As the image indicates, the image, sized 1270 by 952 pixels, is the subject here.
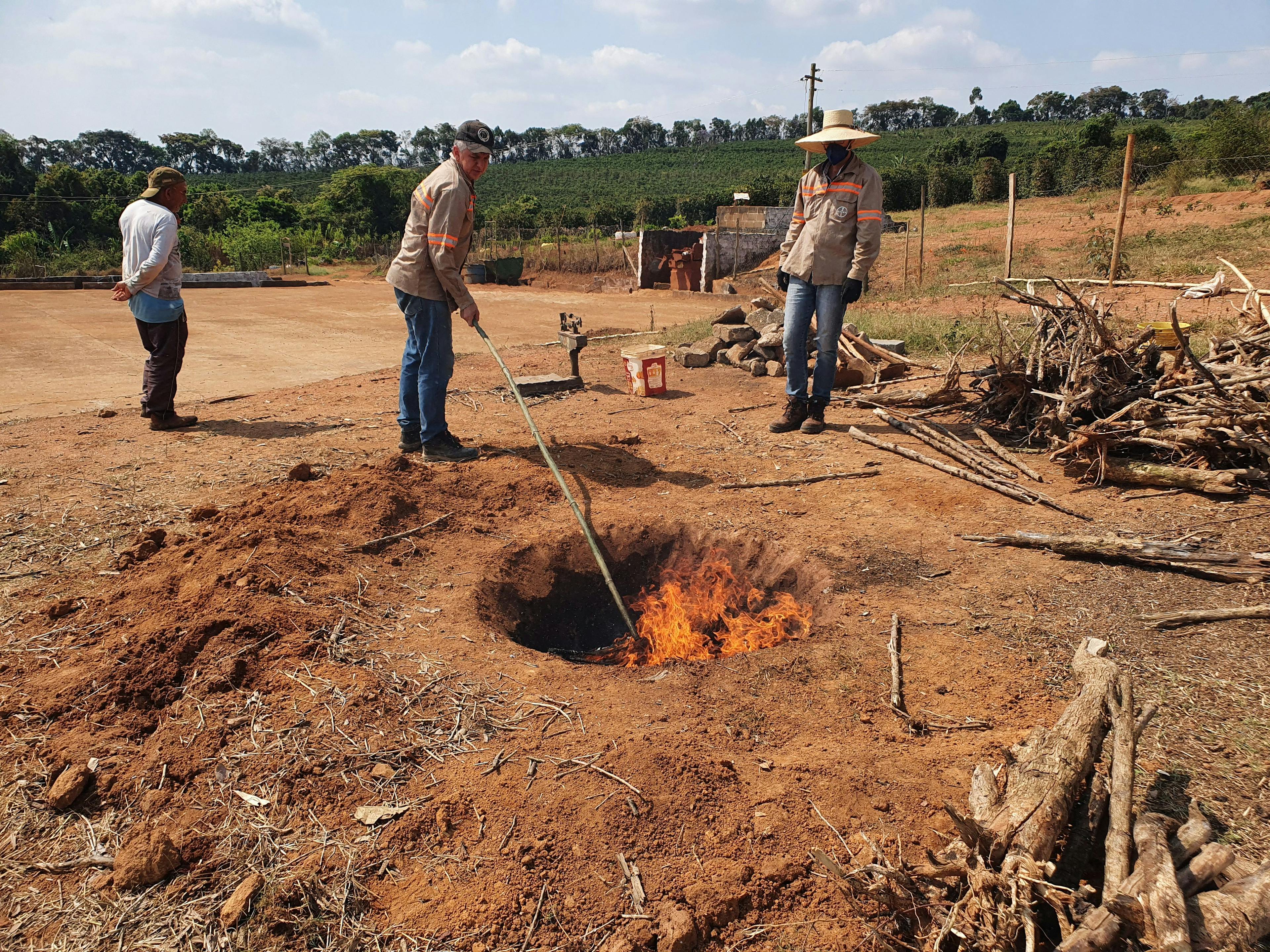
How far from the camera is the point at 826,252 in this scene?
5.43m

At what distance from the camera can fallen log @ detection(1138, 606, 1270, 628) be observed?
2893 millimetres

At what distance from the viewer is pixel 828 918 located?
76.1 inches

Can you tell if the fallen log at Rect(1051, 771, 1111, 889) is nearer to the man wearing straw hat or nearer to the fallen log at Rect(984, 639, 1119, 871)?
the fallen log at Rect(984, 639, 1119, 871)

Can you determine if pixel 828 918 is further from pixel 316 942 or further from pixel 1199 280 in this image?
pixel 1199 280

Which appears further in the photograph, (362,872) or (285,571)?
(285,571)

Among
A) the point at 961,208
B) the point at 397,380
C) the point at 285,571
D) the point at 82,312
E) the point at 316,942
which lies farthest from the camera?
the point at 961,208

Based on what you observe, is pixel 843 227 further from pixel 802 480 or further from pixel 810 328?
pixel 802 480

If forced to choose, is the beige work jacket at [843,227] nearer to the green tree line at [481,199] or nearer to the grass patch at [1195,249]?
the grass patch at [1195,249]

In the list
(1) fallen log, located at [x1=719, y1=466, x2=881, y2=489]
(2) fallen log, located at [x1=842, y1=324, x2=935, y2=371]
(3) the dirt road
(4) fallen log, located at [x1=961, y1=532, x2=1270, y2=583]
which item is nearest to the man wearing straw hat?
(1) fallen log, located at [x1=719, y1=466, x2=881, y2=489]

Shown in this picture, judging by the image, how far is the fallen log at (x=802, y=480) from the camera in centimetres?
479

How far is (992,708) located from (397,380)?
6.83m

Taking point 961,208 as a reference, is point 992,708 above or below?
below

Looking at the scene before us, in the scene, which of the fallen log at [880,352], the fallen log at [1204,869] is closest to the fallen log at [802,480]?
the fallen log at [880,352]

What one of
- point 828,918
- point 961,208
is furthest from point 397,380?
point 961,208
